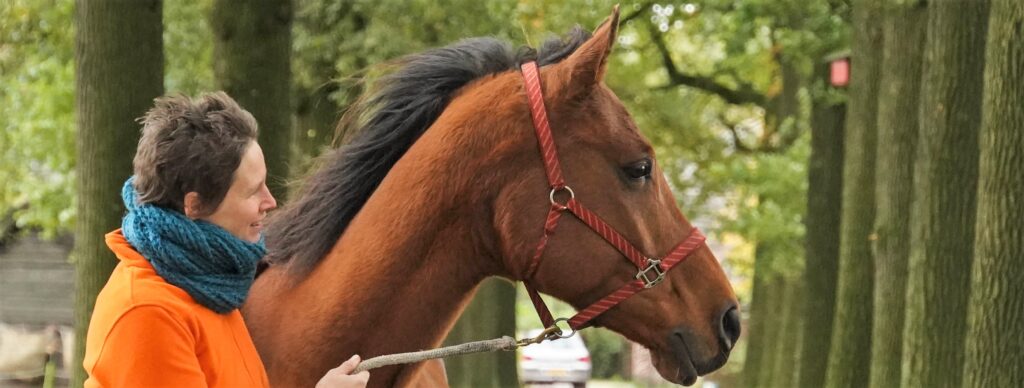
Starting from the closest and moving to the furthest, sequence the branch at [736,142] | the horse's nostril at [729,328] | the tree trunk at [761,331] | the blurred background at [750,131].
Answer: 1. the horse's nostril at [729,328]
2. the blurred background at [750,131]
3. the tree trunk at [761,331]
4. the branch at [736,142]

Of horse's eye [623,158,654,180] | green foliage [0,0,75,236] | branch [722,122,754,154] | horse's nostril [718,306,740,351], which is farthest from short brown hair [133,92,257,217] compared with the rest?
branch [722,122,754,154]

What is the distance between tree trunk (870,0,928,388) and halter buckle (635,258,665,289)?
5.94 m

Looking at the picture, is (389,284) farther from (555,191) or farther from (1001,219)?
(1001,219)

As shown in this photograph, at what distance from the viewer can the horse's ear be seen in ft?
10.4

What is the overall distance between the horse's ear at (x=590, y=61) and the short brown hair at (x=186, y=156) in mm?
950

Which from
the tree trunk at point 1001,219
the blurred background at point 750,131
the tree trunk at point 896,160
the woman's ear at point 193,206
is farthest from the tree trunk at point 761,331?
the woman's ear at point 193,206

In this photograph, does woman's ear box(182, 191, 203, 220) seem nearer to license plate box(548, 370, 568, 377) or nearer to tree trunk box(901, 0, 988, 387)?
tree trunk box(901, 0, 988, 387)

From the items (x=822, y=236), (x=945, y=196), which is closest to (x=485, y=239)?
(x=945, y=196)

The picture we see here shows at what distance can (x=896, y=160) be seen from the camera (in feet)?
29.9

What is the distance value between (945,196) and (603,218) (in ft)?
16.1

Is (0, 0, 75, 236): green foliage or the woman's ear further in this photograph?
(0, 0, 75, 236): green foliage

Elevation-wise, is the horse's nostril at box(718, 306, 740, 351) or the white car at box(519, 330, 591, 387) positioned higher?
the horse's nostril at box(718, 306, 740, 351)

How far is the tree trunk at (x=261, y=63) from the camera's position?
22.3 ft

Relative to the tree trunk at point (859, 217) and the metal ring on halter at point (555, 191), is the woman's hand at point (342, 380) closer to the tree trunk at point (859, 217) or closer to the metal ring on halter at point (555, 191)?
the metal ring on halter at point (555, 191)
